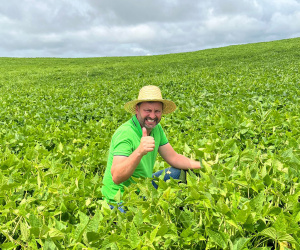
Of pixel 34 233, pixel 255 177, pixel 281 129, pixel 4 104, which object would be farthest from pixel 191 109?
pixel 4 104

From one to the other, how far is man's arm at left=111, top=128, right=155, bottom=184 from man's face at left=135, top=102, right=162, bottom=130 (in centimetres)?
41

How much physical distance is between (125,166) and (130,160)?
11 centimetres

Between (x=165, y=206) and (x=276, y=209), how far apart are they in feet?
2.61

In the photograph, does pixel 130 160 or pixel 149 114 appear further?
pixel 149 114

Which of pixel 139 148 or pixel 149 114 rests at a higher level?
pixel 149 114

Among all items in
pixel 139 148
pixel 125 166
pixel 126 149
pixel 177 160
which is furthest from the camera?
pixel 177 160

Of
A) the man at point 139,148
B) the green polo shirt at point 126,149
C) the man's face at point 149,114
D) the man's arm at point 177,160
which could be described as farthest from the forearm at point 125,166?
the man's arm at point 177,160

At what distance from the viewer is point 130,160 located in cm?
279

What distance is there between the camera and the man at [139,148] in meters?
2.86

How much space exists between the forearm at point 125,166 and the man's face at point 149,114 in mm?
611

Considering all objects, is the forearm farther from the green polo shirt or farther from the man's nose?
the man's nose

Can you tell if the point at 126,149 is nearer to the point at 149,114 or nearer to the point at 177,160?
the point at 149,114

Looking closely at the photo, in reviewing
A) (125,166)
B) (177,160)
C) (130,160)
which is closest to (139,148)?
(130,160)

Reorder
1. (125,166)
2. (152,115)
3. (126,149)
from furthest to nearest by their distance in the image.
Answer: (152,115), (126,149), (125,166)
